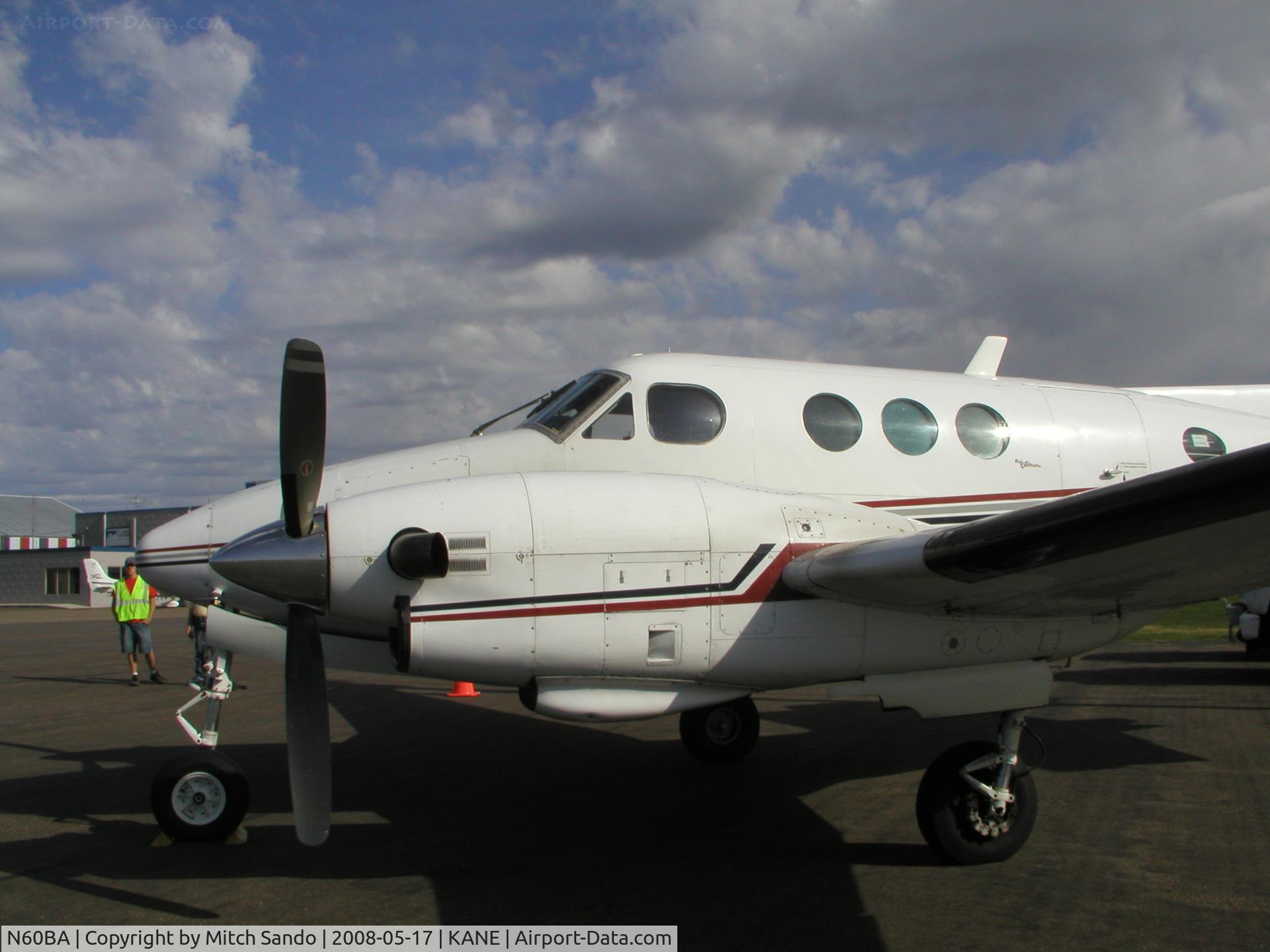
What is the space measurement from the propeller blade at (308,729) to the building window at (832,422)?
3414mm

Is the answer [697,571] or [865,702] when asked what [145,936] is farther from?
[865,702]

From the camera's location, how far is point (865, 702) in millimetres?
11438

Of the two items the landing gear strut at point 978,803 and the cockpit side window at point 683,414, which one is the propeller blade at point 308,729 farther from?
Answer: the landing gear strut at point 978,803

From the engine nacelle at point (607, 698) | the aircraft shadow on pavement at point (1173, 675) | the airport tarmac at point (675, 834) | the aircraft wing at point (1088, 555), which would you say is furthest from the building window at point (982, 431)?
the aircraft shadow on pavement at point (1173, 675)

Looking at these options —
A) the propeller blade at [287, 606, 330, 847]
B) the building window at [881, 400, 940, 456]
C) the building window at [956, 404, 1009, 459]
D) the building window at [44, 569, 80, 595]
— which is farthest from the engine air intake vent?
the building window at [44, 569, 80, 595]

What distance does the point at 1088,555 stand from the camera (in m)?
4.20

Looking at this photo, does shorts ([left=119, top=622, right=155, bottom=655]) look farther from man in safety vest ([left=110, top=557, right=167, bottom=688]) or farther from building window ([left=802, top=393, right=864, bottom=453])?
building window ([left=802, top=393, right=864, bottom=453])

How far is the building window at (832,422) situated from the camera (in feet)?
20.8

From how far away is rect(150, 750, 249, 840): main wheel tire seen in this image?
5.84 m

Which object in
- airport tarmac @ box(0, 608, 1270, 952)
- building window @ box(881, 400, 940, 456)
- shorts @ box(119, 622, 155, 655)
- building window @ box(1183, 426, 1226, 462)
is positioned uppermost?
building window @ box(881, 400, 940, 456)

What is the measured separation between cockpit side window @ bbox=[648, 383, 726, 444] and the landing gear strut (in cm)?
249

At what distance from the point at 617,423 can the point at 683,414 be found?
18.1 inches

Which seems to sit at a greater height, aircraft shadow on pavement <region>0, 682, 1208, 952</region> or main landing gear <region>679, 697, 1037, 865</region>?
main landing gear <region>679, 697, 1037, 865</region>

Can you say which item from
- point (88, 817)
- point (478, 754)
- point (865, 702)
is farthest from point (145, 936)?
point (865, 702)
